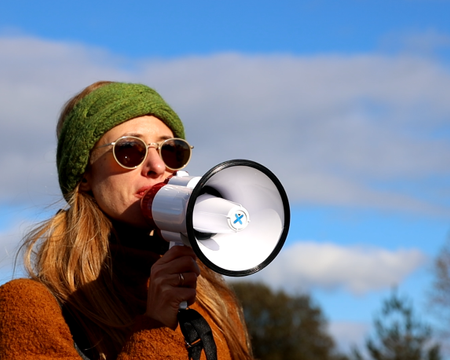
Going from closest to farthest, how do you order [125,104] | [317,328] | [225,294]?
[125,104], [225,294], [317,328]

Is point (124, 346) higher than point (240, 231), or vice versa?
point (240, 231)

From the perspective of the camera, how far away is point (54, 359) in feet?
8.92

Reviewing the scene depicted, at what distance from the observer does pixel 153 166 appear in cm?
329

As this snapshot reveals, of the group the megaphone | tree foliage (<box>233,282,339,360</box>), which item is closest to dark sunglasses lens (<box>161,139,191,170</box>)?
the megaphone

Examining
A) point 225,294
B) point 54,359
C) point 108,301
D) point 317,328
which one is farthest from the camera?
point 317,328

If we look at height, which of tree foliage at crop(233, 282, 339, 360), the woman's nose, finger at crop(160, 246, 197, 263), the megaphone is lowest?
finger at crop(160, 246, 197, 263)

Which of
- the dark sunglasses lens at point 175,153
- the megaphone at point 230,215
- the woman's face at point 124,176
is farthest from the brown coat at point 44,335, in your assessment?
the dark sunglasses lens at point 175,153

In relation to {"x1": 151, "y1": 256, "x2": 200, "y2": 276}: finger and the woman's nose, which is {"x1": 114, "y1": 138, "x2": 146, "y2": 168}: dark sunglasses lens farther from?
{"x1": 151, "y1": 256, "x2": 200, "y2": 276}: finger

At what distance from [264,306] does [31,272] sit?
33820 mm

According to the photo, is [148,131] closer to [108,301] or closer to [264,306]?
[108,301]

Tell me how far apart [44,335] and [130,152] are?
0.97 meters

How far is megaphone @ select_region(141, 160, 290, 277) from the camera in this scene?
8.67 feet

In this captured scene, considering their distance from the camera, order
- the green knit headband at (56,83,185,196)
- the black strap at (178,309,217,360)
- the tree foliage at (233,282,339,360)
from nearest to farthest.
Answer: the black strap at (178,309,217,360) → the green knit headband at (56,83,185,196) → the tree foliage at (233,282,339,360)

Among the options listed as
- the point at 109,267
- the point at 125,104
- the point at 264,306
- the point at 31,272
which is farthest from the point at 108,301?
the point at 264,306
